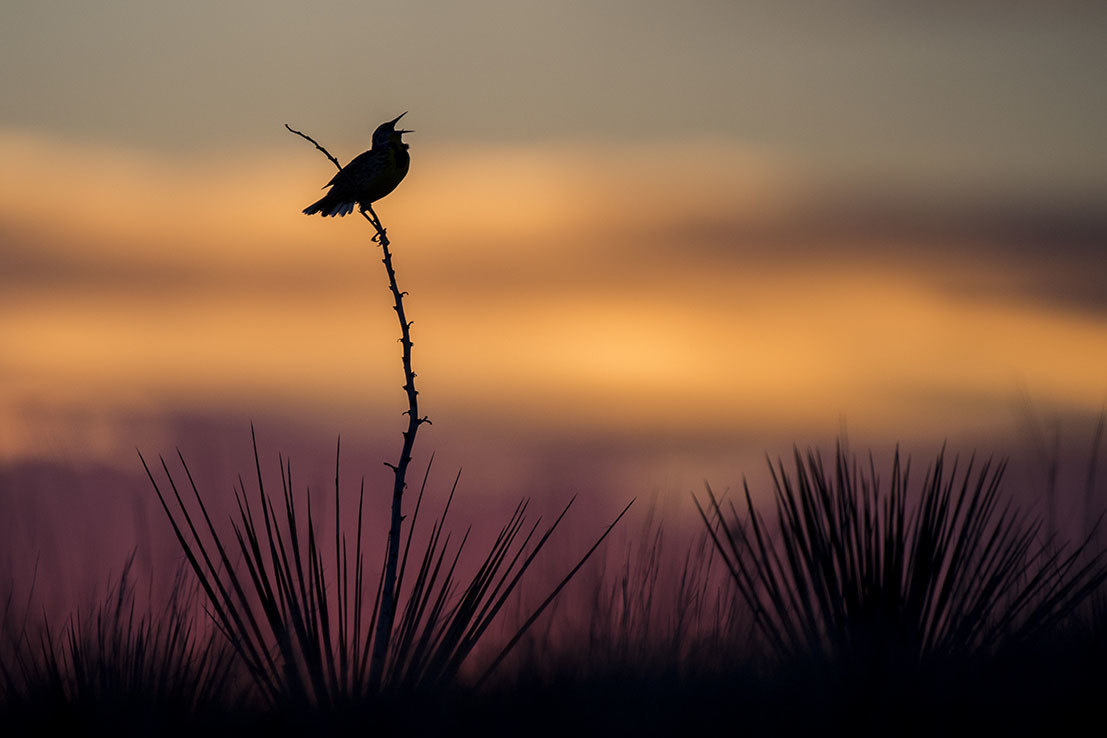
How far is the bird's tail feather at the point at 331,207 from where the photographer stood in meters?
7.82

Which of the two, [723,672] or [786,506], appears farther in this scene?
[786,506]

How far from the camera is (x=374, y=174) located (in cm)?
741

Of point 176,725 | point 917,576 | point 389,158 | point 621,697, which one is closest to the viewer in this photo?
point 621,697

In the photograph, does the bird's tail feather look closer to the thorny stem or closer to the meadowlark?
the meadowlark

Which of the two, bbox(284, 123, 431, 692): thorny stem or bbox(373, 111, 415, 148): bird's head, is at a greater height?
bbox(373, 111, 415, 148): bird's head

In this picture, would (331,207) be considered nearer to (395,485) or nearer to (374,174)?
(374,174)

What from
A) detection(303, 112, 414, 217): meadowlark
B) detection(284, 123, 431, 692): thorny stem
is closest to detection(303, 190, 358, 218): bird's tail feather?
detection(303, 112, 414, 217): meadowlark

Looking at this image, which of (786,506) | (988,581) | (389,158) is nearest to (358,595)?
(786,506)

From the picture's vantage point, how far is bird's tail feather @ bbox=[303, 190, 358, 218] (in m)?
7.82

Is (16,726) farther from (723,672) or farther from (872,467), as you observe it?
(872,467)

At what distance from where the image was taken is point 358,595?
4859mm

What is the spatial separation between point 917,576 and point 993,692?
909 millimetres

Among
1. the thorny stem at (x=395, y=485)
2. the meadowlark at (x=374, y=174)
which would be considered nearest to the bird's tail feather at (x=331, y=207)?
the meadowlark at (x=374, y=174)

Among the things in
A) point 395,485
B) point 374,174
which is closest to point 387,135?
point 374,174
